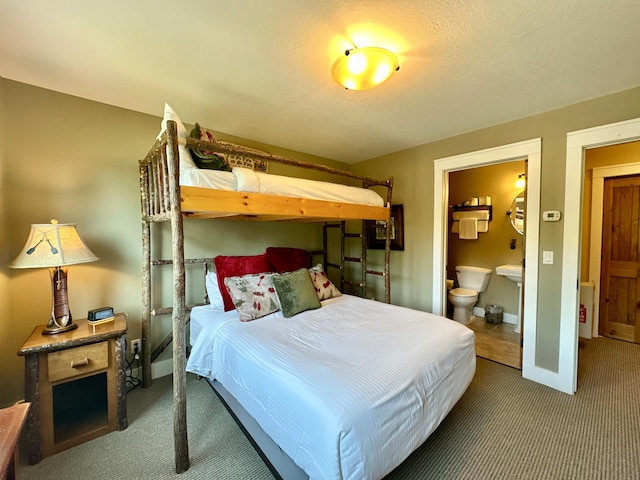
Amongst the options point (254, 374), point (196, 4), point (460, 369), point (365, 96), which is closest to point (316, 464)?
point (254, 374)

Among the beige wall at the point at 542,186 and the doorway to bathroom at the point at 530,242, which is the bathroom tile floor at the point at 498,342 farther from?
the beige wall at the point at 542,186

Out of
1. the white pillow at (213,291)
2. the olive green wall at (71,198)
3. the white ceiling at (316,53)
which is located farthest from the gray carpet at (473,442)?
the white ceiling at (316,53)

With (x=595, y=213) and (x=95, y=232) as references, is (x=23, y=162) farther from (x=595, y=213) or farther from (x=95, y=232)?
(x=595, y=213)

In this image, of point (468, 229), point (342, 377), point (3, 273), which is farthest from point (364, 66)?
point (468, 229)

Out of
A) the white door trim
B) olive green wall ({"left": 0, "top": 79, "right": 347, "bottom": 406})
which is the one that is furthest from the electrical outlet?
the white door trim

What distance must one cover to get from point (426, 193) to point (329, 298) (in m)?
1.74

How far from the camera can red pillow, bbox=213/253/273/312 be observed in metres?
2.37

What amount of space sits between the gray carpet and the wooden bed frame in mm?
255

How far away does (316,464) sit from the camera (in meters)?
1.12

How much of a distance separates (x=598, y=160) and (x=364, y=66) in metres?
3.83

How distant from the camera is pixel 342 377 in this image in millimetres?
1311

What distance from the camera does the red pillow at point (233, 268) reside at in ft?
7.77

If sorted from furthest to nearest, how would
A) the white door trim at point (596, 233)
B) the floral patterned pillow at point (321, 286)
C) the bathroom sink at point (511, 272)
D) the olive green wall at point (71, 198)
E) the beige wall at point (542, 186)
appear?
the bathroom sink at point (511, 272) < the white door trim at point (596, 233) < the floral patterned pillow at point (321, 286) < the beige wall at point (542, 186) < the olive green wall at point (71, 198)

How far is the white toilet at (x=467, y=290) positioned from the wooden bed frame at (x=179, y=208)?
8.27 feet
